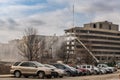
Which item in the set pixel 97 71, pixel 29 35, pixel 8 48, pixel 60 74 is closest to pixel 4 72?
pixel 60 74

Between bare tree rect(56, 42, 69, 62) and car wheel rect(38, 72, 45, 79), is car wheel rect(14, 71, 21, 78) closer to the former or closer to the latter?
car wheel rect(38, 72, 45, 79)

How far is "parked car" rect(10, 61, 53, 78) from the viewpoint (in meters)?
37.1

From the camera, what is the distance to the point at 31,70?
3731 cm

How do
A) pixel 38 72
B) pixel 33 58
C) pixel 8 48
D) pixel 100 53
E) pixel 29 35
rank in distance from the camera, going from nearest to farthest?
1. pixel 38 72
2. pixel 33 58
3. pixel 29 35
4. pixel 8 48
5. pixel 100 53

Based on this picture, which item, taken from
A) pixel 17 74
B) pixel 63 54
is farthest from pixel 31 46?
pixel 17 74

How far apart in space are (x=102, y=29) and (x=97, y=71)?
446ft

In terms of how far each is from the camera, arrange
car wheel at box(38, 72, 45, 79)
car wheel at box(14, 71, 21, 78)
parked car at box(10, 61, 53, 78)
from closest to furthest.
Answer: parked car at box(10, 61, 53, 78), car wheel at box(38, 72, 45, 79), car wheel at box(14, 71, 21, 78)

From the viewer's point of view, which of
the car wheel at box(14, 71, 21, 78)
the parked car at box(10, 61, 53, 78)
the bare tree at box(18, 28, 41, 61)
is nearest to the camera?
the parked car at box(10, 61, 53, 78)

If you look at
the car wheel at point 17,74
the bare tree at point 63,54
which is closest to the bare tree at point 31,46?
the bare tree at point 63,54

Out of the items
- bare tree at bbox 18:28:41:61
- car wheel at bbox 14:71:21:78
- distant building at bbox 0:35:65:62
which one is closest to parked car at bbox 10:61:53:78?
car wheel at bbox 14:71:21:78

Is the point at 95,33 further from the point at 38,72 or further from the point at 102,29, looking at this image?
the point at 38,72

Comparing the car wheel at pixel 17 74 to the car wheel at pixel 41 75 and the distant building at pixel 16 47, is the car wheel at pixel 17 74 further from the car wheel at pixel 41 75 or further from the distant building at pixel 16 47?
the distant building at pixel 16 47

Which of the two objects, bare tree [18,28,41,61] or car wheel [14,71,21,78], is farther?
bare tree [18,28,41,61]

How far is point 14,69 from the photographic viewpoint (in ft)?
125
